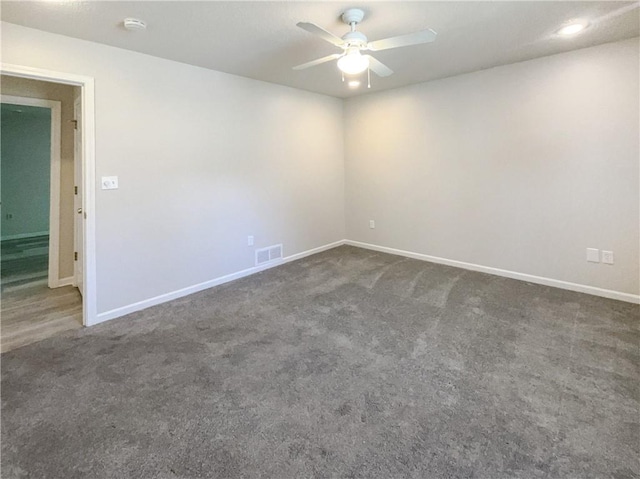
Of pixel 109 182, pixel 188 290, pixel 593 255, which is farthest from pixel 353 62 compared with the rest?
pixel 593 255

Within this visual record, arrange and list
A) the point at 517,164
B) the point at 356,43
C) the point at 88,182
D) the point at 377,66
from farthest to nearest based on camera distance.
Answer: the point at 517,164 → the point at 88,182 → the point at 377,66 → the point at 356,43

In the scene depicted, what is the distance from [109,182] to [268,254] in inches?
83.4

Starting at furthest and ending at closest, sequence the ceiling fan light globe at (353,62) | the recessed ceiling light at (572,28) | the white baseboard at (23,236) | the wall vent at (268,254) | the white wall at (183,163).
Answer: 1. the white baseboard at (23,236)
2. the wall vent at (268,254)
3. the white wall at (183,163)
4. the recessed ceiling light at (572,28)
5. the ceiling fan light globe at (353,62)

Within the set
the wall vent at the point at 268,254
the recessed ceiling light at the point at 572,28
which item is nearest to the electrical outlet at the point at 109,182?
the wall vent at the point at 268,254

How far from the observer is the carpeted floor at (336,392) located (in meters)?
1.61

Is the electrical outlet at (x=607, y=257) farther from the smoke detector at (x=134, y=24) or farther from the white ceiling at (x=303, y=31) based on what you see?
the smoke detector at (x=134, y=24)

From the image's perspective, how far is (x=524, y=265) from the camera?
4.04m

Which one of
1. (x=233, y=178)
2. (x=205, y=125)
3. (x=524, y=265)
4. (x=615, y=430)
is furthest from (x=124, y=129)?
(x=524, y=265)

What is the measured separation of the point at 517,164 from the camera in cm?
394

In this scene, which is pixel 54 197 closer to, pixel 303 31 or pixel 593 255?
pixel 303 31

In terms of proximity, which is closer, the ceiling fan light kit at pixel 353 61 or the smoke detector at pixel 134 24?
the ceiling fan light kit at pixel 353 61

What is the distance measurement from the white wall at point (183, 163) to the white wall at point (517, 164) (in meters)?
1.31

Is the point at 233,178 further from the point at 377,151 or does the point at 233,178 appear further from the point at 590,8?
the point at 590,8

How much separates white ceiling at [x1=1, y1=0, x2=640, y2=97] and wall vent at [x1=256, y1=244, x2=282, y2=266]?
2234 mm
